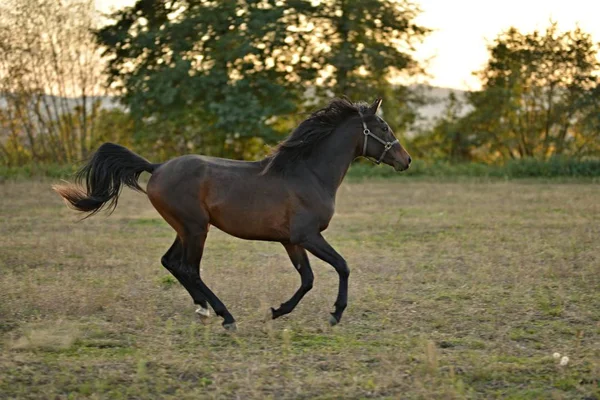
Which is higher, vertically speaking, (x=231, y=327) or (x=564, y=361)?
(x=564, y=361)

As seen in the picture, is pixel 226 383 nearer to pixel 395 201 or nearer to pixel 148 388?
pixel 148 388

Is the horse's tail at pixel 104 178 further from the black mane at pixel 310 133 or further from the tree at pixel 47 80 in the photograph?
the tree at pixel 47 80

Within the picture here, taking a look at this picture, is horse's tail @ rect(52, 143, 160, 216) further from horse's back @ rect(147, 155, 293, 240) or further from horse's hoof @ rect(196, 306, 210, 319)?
horse's hoof @ rect(196, 306, 210, 319)

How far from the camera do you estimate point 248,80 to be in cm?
3033

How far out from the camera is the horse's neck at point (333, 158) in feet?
25.9

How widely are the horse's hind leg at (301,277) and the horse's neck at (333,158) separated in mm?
649

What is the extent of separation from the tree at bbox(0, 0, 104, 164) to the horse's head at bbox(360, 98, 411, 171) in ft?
72.3

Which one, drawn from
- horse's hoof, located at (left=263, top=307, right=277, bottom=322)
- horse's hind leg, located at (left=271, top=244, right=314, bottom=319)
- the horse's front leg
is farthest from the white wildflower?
horse's hoof, located at (left=263, top=307, right=277, bottom=322)

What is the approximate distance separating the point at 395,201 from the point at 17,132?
49.8 feet

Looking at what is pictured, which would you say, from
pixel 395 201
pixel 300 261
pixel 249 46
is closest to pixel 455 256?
pixel 300 261

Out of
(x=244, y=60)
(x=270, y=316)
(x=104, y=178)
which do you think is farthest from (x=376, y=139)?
(x=244, y=60)

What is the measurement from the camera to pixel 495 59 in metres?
32.3

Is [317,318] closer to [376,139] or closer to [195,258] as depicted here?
[195,258]

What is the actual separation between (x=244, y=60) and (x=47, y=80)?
684 centimetres
